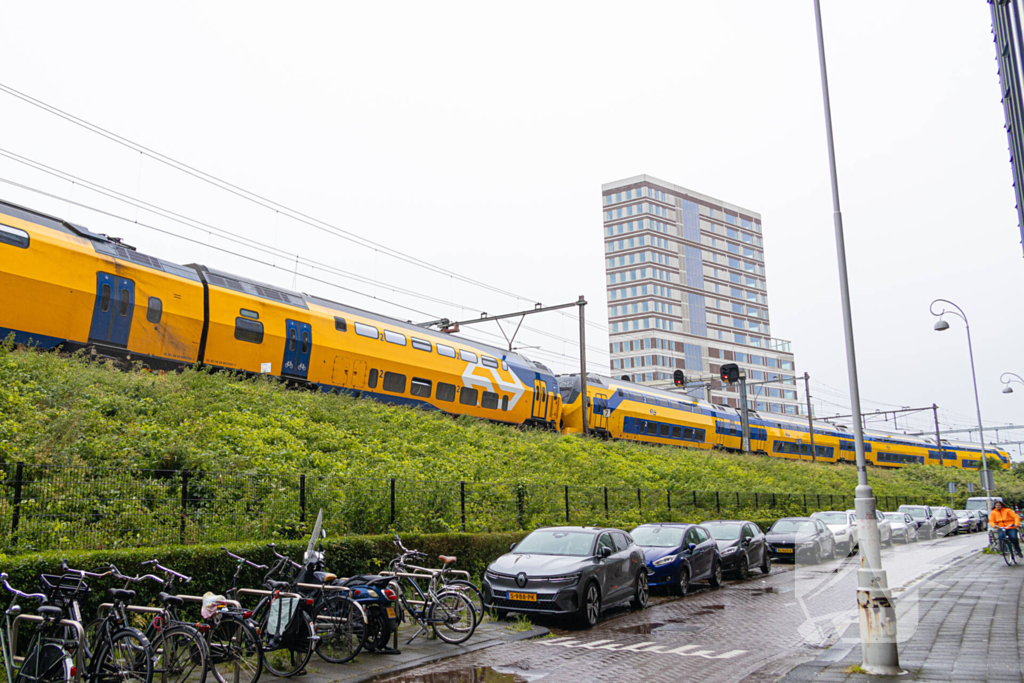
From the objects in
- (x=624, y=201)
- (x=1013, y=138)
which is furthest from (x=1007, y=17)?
(x=624, y=201)

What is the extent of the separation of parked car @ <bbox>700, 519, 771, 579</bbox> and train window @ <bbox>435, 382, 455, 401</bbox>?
10545 mm

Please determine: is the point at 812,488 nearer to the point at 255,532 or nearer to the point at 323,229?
the point at 323,229

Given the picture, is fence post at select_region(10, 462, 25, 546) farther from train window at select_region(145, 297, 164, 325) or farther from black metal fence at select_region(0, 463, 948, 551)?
train window at select_region(145, 297, 164, 325)

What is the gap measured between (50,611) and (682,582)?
40.7ft

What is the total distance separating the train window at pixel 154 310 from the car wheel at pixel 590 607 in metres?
12.4

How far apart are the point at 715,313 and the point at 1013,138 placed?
330ft

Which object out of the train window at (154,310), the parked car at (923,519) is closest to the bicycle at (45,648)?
the train window at (154,310)

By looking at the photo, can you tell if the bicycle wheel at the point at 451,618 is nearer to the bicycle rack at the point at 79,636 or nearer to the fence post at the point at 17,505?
the bicycle rack at the point at 79,636

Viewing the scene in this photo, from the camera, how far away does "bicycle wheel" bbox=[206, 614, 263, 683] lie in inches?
271

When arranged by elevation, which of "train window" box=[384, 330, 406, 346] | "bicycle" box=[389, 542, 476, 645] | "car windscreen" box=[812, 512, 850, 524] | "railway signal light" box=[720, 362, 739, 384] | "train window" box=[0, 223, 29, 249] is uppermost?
"train window" box=[384, 330, 406, 346]

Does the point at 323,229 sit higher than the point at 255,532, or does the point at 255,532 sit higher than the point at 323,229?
the point at 323,229

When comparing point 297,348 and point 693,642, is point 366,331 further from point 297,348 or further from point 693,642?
point 693,642

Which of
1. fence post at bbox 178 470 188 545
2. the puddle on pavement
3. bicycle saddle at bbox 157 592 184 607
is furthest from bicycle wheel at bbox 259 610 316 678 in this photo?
fence post at bbox 178 470 188 545

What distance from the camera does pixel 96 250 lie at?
1662cm
